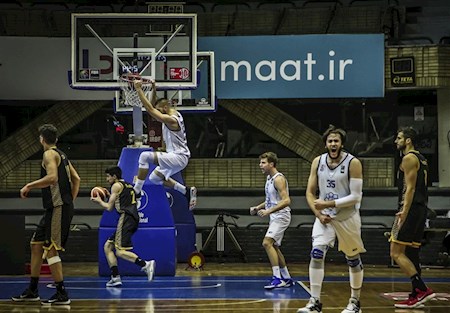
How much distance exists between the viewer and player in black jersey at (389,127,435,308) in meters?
9.65

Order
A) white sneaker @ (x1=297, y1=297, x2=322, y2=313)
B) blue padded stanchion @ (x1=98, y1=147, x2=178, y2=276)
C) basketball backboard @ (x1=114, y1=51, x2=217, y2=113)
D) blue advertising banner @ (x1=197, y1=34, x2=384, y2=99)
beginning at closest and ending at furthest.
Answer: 1. white sneaker @ (x1=297, y1=297, x2=322, y2=313)
2. blue padded stanchion @ (x1=98, y1=147, x2=178, y2=276)
3. basketball backboard @ (x1=114, y1=51, x2=217, y2=113)
4. blue advertising banner @ (x1=197, y1=34, x2=384, y2=99)

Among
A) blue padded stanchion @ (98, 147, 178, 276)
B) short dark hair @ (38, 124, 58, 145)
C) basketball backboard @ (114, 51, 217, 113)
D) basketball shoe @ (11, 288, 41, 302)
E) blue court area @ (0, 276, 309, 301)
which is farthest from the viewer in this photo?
basketball backboard @ (114, 51, 217, 113)

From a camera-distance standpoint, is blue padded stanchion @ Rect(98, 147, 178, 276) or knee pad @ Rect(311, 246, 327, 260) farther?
blue padded stanchion @ Rect(98, 147, 178, 276)

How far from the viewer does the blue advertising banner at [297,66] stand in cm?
1658

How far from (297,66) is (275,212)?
5.96 m

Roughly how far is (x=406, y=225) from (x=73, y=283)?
520cm

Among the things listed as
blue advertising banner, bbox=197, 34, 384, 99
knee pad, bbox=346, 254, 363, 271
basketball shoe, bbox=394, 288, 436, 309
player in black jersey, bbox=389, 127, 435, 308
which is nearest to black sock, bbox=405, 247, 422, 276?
player in black jersey, bbox=389, 127, 435, 308

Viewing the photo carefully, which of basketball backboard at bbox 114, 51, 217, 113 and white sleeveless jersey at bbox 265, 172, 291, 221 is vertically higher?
basketball backboard at bbox 114, 51, 217, 113

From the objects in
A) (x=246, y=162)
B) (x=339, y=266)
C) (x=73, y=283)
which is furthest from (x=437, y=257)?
(x=73, y=283)

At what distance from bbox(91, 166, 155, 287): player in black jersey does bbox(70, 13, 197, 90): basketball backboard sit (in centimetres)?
183

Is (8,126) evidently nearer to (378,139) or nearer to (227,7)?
(227,7)

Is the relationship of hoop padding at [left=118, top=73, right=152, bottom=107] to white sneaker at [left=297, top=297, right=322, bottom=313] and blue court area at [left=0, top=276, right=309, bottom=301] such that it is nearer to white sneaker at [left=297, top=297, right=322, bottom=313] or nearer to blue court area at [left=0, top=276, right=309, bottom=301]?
blue court area at [left=0, top=276, right=309, bottom=301]

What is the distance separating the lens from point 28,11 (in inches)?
704

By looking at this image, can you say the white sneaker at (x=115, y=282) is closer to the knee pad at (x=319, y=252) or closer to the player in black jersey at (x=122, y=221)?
the player in black jersey at (x=122, y=221)
